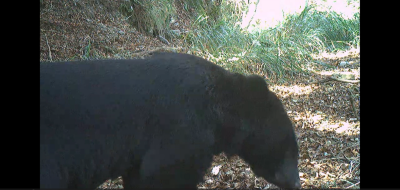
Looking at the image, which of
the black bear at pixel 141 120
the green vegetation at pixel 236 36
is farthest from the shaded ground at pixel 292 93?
the black bear at pixel 141 120

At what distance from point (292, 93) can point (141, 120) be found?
490 cm

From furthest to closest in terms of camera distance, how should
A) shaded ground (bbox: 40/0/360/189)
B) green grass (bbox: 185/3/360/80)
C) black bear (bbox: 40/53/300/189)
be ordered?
1. green grass (bbox: 185/3/360/80)
2. shaded ground (bbox: 40/0/360/189)
3. black bear (bbox: 40/53/300/189)

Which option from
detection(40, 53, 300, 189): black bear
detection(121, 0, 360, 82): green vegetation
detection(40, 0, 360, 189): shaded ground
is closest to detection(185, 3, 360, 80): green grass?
detection(121, 0, 360, 82): green vegetation

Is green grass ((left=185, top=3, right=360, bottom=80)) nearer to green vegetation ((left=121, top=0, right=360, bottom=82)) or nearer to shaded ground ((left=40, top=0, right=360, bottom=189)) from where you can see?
green vegetation ((left=121, top=0, right=360, bottom=82))

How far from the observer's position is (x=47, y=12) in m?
7.42

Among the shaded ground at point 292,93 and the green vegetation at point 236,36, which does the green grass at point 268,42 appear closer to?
the green vegetation at point 236,36

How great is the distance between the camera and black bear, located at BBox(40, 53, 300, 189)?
8.63ft

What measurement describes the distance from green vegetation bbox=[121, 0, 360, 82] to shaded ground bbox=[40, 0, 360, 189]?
345 millimetres

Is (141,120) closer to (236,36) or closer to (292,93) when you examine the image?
(292,93)

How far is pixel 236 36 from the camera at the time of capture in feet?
30.0

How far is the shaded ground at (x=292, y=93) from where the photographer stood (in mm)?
4500

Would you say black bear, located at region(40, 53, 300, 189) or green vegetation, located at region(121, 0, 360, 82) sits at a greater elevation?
green vegetation, located at region(121, 0, 360, 82)

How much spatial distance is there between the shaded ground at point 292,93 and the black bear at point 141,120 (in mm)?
1458
